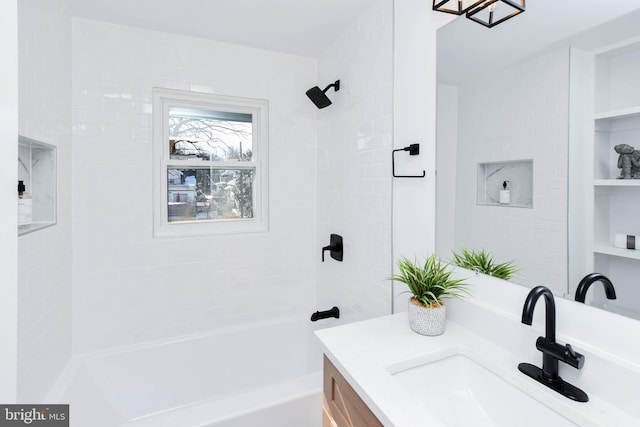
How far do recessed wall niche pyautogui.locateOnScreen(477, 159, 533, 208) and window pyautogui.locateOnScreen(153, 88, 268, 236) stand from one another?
1689 mm

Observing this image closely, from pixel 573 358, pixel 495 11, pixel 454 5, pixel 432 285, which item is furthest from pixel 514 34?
pixel 573 358

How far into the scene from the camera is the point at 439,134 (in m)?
1.45

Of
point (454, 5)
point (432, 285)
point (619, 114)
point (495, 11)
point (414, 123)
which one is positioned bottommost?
point (432, 285)

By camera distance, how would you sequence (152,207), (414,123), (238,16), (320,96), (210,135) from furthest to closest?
1. (210,135)
2. (320,96)
3. (152,207)
4. (238,16)
5. (414,123)

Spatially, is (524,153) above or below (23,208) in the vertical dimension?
above

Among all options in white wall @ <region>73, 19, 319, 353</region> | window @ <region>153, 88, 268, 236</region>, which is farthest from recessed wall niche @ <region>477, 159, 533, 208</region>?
window @ <region>153, 88, 268, 236</region>

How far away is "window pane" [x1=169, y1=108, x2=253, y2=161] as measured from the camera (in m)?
2.37

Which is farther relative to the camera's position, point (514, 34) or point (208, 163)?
point (208, 163)

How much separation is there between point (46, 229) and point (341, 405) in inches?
65.4

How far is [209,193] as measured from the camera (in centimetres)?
248

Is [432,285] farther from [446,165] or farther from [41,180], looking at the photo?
[41,180]

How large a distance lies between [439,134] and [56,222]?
6.72ft

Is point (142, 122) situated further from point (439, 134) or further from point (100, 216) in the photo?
point (439, 134)

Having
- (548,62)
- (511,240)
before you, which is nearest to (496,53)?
(548,62)
